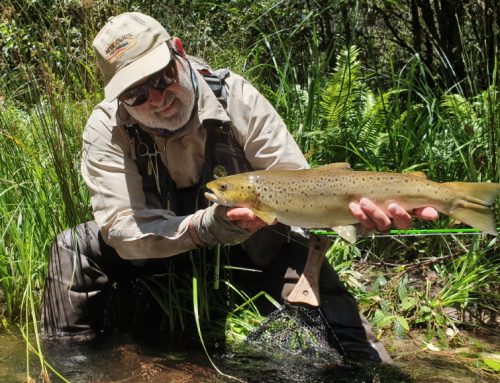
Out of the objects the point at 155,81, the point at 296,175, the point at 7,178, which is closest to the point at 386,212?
the point at 296,175

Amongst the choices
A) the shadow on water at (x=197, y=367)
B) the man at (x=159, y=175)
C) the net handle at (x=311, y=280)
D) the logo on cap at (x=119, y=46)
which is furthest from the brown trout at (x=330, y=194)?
the logo on cap at (x=119, y=46)

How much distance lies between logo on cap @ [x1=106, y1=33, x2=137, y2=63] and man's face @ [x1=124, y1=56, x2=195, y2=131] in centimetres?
24

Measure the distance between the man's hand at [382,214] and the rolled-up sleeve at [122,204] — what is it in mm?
897

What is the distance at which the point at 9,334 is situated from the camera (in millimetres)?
3621

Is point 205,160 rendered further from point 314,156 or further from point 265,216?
point 314,156

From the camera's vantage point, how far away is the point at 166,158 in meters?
3.39

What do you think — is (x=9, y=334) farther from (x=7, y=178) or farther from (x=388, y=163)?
(x=388, y=163)

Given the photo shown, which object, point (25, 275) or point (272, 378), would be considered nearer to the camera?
point (272, 378)

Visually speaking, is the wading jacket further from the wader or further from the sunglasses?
the sunglasses

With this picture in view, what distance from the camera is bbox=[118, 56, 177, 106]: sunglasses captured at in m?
3.10

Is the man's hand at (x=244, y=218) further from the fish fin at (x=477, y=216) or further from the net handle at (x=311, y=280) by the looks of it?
the fish fin at (x=477, y=216)

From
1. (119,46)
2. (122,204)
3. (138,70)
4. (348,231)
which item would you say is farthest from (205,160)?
(348,231)

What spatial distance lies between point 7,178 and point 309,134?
2.05 m

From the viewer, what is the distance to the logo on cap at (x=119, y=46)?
127 inches
